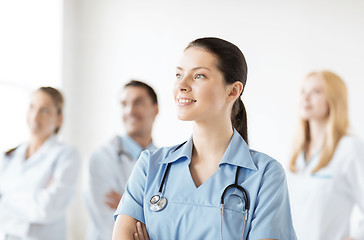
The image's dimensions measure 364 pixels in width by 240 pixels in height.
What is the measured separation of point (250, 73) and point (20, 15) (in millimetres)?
2108

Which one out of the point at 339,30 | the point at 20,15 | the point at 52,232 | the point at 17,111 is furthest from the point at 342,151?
the point at 20,15

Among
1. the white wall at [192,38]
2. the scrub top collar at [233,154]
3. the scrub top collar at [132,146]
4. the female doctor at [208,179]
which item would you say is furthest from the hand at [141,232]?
the white wall at [192,38]

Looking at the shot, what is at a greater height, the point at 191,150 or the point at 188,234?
the point at 191,150

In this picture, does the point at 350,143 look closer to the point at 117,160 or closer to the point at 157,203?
the point at 117,160

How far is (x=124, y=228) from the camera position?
1378 millimetres

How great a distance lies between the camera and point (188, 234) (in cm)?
129

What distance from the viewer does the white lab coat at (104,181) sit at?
2.45 m

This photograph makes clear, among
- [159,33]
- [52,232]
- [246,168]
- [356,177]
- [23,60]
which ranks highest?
[159,33]

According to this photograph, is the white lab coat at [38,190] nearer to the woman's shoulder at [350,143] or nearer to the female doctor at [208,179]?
the female doctor at [208,179]

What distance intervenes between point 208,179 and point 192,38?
2877 mm

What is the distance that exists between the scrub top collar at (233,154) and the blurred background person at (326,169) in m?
1.30

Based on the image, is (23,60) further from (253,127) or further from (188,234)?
(188,234)

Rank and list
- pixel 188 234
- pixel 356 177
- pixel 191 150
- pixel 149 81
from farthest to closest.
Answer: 1. pixel 149 81
2. pixel 356 177
3. pixel 191 150
4. pixel 188 234

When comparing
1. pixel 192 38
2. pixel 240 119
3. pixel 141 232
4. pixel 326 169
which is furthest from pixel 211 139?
pixel 192 38
